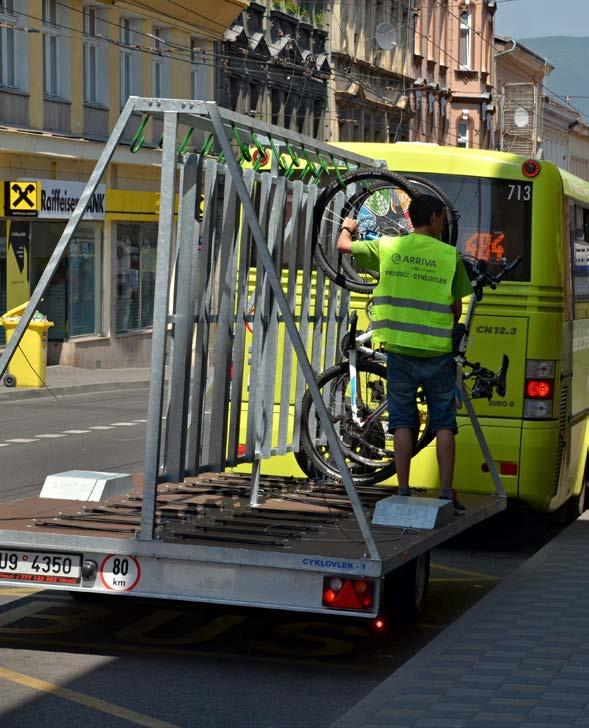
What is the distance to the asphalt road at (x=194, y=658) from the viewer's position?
6988mm

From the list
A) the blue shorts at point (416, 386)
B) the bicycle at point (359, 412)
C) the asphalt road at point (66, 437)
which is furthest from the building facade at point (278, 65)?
the blue shorts at point (416, 386)

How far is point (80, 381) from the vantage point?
101 ft

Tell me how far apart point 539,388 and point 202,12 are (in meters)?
30.9

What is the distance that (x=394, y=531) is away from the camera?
841 cm

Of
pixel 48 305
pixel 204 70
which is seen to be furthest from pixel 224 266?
pixel 204 70

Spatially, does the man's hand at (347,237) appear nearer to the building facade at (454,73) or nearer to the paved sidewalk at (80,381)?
the paved sidewalk at (80,381)

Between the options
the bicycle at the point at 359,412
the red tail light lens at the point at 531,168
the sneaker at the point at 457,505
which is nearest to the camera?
the sneaker at the point at 457,505

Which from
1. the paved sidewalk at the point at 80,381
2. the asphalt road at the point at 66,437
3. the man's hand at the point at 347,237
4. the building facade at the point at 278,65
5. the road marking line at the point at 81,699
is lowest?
the paved sidewalk at the point at 80,381

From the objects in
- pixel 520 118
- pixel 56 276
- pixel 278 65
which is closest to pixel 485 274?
pixel 56 276

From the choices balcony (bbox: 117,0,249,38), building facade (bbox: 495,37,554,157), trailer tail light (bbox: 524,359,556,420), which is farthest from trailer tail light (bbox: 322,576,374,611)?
building facade (bbox: 495,37,554,157)

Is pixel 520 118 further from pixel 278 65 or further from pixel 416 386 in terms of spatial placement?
pixel 416 386

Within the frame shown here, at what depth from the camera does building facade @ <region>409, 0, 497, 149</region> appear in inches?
2660

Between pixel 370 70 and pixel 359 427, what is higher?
pixel 370 70

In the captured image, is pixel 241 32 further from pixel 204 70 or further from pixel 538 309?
pixel 538 309
